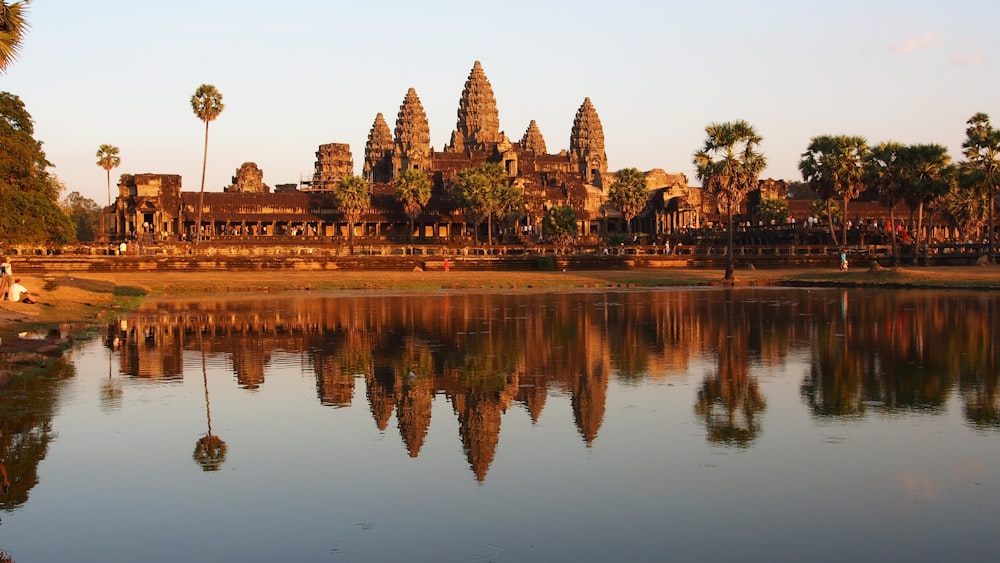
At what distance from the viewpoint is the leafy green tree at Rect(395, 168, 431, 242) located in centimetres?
10844

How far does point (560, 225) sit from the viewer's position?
342 ft

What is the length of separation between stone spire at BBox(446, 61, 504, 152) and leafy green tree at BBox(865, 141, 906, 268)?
3336 inches

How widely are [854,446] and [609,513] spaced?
14.6ft

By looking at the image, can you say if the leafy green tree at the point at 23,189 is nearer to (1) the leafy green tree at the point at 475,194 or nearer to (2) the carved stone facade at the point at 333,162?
(1) the leafy green tree at the point at 475,194

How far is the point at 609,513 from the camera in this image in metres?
10.3

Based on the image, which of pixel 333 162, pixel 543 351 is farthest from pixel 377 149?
pixel 543 351

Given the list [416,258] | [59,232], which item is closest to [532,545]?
[59,232]

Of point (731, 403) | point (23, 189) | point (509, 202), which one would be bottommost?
point (731, 403)

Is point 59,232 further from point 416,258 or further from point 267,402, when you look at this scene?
point 267,402

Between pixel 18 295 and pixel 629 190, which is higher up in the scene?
pixel 629 190

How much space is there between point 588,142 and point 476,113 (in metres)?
20.1

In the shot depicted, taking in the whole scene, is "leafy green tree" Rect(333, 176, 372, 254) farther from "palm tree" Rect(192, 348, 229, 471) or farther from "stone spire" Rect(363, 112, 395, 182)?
"palm tree" Rect(192, 348, 229, 471)

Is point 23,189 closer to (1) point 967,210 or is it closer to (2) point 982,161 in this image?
(2) point 982,161

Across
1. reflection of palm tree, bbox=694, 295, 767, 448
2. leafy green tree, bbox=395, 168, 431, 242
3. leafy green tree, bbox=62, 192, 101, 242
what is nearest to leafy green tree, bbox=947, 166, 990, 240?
leafy green tree, bbox=395, 168, 431, 242
